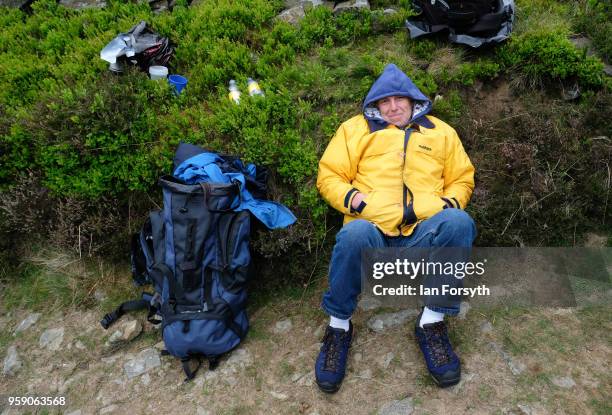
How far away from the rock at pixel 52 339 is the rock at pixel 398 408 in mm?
3687

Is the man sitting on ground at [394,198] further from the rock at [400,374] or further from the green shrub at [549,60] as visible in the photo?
the green shrub at [549,60]

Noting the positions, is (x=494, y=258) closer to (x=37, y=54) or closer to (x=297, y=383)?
(x=297, y=383)

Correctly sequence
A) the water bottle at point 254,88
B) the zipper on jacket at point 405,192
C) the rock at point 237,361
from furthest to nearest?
the water bottle at point 254,88 → the rock at point 237,361 → the zipper on jacket at point 405,192

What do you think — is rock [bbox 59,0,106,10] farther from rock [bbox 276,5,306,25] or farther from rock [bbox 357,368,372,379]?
rock [bbox 357,368,372,379]

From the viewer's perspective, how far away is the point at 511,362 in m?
4.02

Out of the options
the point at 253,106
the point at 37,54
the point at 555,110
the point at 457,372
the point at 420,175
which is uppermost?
the point at 37,54

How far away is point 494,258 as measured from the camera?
5098 mm

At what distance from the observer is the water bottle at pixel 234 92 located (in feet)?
19.3

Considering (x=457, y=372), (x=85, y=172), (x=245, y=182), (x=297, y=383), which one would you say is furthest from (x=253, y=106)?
(x=457, y=372)

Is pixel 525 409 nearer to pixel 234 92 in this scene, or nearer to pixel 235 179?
pixel 235 179

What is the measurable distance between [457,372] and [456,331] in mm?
606

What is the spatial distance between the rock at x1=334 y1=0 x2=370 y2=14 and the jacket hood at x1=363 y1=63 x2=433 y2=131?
2.42 metres

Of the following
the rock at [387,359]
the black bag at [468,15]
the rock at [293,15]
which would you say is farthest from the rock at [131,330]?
the black bag at [468,15]

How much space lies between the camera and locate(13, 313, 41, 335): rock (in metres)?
5.30
